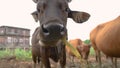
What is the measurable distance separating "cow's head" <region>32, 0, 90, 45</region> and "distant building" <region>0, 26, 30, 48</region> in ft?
79.5

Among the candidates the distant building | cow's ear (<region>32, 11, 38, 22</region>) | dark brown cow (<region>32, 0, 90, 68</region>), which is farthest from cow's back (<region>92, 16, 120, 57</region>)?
the distant building

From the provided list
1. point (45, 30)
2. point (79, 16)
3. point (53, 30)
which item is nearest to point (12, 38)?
point (79, 16)

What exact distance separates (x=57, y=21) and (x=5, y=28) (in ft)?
91.7

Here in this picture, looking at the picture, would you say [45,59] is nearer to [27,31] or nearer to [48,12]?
[48,12]

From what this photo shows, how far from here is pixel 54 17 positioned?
157 inches

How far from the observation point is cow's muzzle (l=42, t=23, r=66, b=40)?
3727 millimetres

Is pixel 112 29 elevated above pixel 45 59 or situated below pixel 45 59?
above

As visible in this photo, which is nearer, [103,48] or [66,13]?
[66,13]

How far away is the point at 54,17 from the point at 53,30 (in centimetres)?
33

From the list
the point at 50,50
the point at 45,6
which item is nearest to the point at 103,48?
the point at 50,50

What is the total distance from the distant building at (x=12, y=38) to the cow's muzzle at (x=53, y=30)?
2494 centimetres

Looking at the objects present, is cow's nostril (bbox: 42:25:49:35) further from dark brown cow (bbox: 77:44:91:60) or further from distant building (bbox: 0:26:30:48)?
distant building (bbox: 0:26:30:48)

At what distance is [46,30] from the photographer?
3.84 metres

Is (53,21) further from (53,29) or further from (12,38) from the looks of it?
(12,38)
